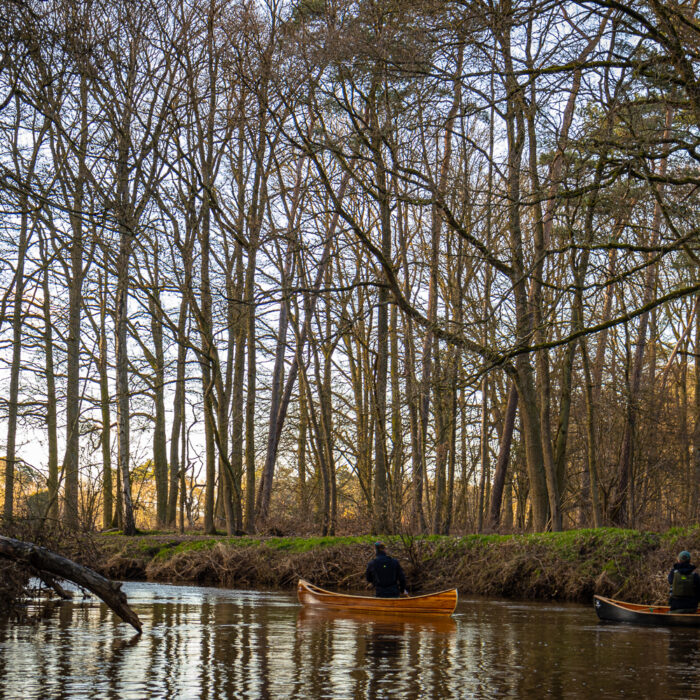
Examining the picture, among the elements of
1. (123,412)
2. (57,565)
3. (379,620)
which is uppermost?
(123,412)

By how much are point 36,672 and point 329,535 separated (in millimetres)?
15891

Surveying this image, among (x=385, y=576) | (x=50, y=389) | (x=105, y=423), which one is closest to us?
(x=385, y=576)

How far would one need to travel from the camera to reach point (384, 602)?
639 inches

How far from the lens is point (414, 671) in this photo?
32.6 ft

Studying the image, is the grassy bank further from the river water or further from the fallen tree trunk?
the fallen tree trunk

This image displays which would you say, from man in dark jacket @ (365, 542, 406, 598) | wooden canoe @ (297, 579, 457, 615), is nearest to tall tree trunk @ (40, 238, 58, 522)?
wooden canoe @ (297, 579, 457, 615)

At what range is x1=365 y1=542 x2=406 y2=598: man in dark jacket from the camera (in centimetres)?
1666

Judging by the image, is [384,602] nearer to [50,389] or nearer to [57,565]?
[57,565]

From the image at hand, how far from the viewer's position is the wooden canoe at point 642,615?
15.1 m

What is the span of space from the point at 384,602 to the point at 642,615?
4336 mm

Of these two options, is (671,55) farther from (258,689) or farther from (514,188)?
(258,689)

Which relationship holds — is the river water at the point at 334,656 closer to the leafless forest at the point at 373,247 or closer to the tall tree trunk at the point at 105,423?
the leafless forest at the point at 373,247

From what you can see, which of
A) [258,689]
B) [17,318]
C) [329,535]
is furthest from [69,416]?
[258,689]

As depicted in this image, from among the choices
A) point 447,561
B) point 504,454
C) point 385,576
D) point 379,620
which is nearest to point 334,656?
point 379,620
